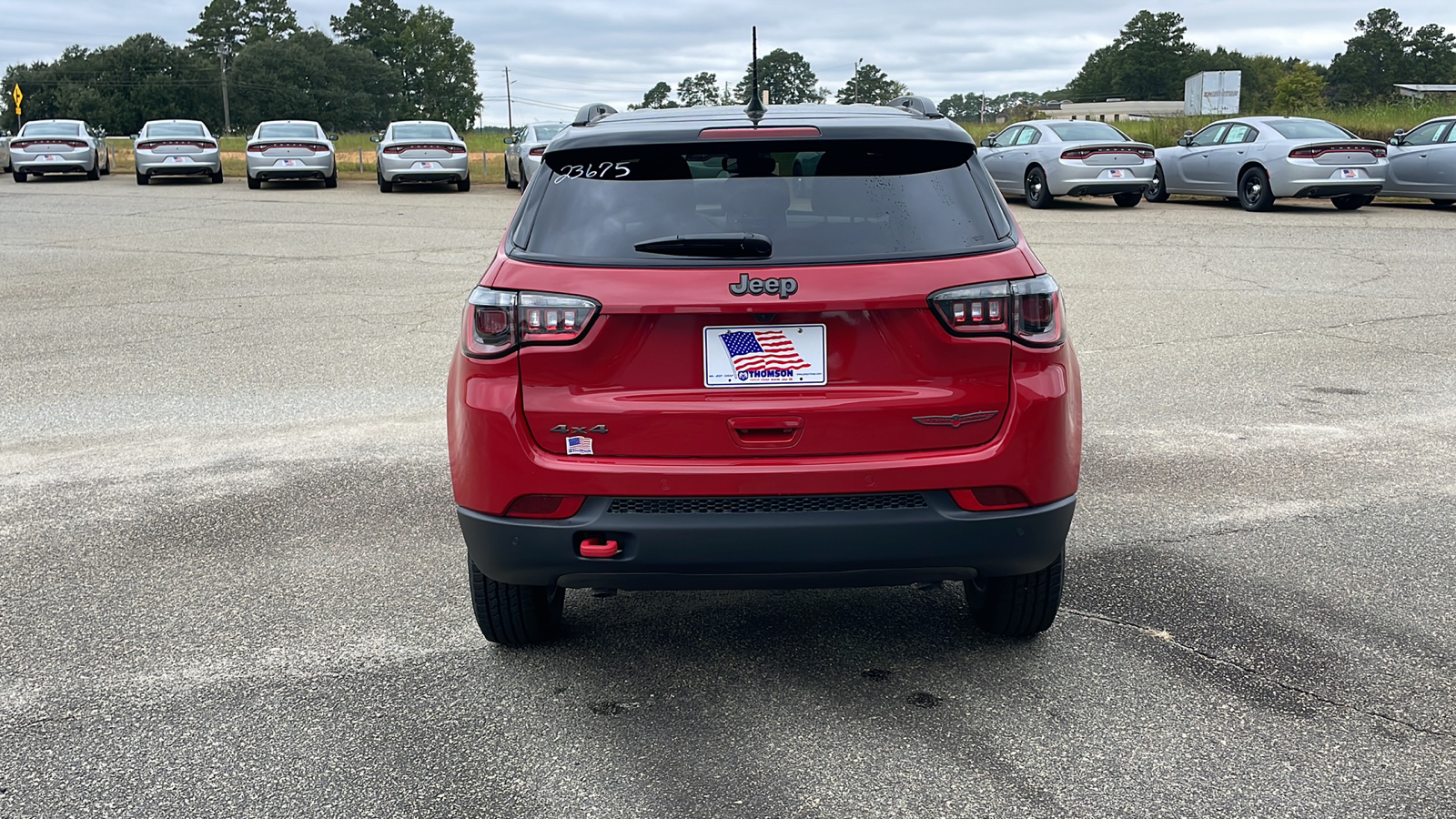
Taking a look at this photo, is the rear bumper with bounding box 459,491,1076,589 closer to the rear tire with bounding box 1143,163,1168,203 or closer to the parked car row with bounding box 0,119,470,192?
the rear tire with bounding box 1143,163,1168,203

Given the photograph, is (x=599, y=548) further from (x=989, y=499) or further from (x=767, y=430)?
(x=989, y=499)

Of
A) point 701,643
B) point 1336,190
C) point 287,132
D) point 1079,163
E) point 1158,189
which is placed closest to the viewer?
point 701,643

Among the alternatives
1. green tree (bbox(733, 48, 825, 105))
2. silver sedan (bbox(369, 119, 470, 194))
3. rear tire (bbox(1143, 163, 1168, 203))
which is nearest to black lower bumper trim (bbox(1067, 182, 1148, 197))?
rear tire (bbox(1143, 163, 1168, 203))

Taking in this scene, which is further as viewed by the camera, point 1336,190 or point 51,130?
point 51,130

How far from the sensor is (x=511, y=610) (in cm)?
389

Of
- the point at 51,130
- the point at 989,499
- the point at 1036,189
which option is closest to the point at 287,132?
the point at 51,130

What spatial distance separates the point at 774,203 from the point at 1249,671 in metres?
1.99

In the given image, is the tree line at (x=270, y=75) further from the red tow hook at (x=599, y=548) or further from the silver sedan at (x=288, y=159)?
the red tow hook at (x=599, y=548)

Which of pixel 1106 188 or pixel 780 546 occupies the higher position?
pixel 1106 188

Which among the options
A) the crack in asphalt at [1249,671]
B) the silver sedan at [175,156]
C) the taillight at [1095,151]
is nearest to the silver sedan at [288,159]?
the silver sedan at [175,156]

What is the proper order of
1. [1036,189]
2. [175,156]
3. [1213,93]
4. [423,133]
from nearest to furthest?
[1036,189] → [423,133] → [175,156] → [1213,93]

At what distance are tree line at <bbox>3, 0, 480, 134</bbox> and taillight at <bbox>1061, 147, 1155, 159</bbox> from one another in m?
108

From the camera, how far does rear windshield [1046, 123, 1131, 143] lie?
2081 cm

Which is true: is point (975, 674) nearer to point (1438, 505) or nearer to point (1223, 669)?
point (1223, 669)
